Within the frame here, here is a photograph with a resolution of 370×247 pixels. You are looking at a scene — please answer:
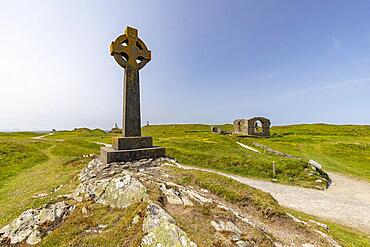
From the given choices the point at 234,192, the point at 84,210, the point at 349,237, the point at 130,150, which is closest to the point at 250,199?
the point at 234,192

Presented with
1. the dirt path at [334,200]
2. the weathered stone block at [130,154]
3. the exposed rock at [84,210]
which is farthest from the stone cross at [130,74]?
the dirt path at [334,200]

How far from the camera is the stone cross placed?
489 inches

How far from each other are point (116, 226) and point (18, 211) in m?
6.32

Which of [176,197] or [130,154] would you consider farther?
[130,154]

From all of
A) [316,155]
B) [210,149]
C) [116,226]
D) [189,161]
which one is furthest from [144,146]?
[316,155]

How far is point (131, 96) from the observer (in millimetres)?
12688

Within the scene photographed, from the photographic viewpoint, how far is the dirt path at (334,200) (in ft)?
34.9

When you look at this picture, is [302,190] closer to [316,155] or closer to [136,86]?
[136,86]

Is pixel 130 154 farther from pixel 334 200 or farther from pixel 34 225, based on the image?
pixel 334 200

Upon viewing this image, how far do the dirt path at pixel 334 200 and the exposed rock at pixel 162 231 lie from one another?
→ 9.82 m

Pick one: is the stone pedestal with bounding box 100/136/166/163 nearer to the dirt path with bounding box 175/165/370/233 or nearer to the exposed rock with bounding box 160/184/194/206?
the exposed rock with bounding box 160/184/194/206

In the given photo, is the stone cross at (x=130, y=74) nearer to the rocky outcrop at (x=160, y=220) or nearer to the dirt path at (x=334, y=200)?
the rocky outcrop at (x=160, y=220)

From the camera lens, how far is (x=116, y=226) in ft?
17.4

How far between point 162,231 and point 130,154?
23.7ft
